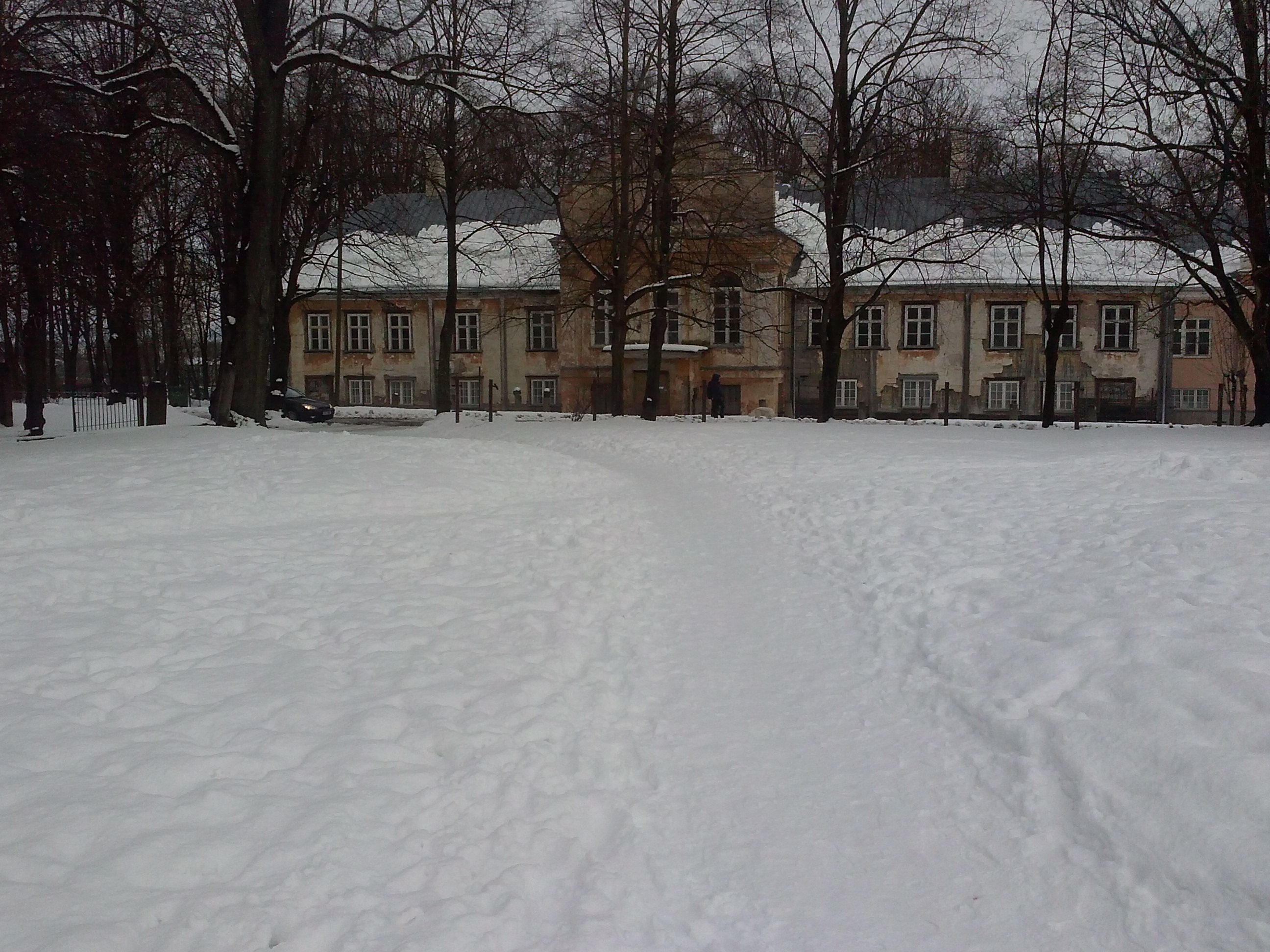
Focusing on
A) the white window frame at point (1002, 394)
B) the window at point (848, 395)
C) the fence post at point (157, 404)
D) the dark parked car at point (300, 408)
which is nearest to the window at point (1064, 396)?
the white window frame at point (1002, 394)

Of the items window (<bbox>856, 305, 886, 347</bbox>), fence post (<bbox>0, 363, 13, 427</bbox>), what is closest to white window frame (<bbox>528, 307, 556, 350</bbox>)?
window (<bbox>856, 305, 886, 347</bbox>)

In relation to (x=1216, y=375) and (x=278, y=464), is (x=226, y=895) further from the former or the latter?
(x=1216, y=375)

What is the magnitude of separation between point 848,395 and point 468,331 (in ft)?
59.5

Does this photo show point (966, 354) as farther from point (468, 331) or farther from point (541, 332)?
point (468, 331)

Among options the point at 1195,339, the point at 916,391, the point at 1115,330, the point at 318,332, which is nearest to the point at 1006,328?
the point at 1115,330

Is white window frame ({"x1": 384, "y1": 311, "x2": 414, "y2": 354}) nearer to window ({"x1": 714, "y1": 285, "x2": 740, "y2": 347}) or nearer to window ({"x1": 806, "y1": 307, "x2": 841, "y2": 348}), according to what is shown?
window ({"x1": 714, "y1": 285, "x2": 740, "y2": 347})

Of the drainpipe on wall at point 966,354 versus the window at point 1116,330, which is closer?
the window at point 1116,330

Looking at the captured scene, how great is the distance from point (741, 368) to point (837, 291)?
13.8 m

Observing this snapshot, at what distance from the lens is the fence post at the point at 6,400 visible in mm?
22641

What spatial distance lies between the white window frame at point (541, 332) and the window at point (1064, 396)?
73.4 ft

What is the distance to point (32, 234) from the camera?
16.7 metres

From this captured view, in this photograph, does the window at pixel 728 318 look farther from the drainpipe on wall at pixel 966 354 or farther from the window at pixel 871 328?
the drainpipe on wall at pixel 966 354

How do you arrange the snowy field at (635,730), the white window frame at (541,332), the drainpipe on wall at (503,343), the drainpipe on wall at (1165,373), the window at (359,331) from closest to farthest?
the snowy field at (635,730)
the drainpipe on wall at (1165,373)
the white window frame at (541,332)
the drainpipe on wall at (503,343)
the window at (359,331)

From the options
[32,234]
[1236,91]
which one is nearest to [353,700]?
[32,234]
